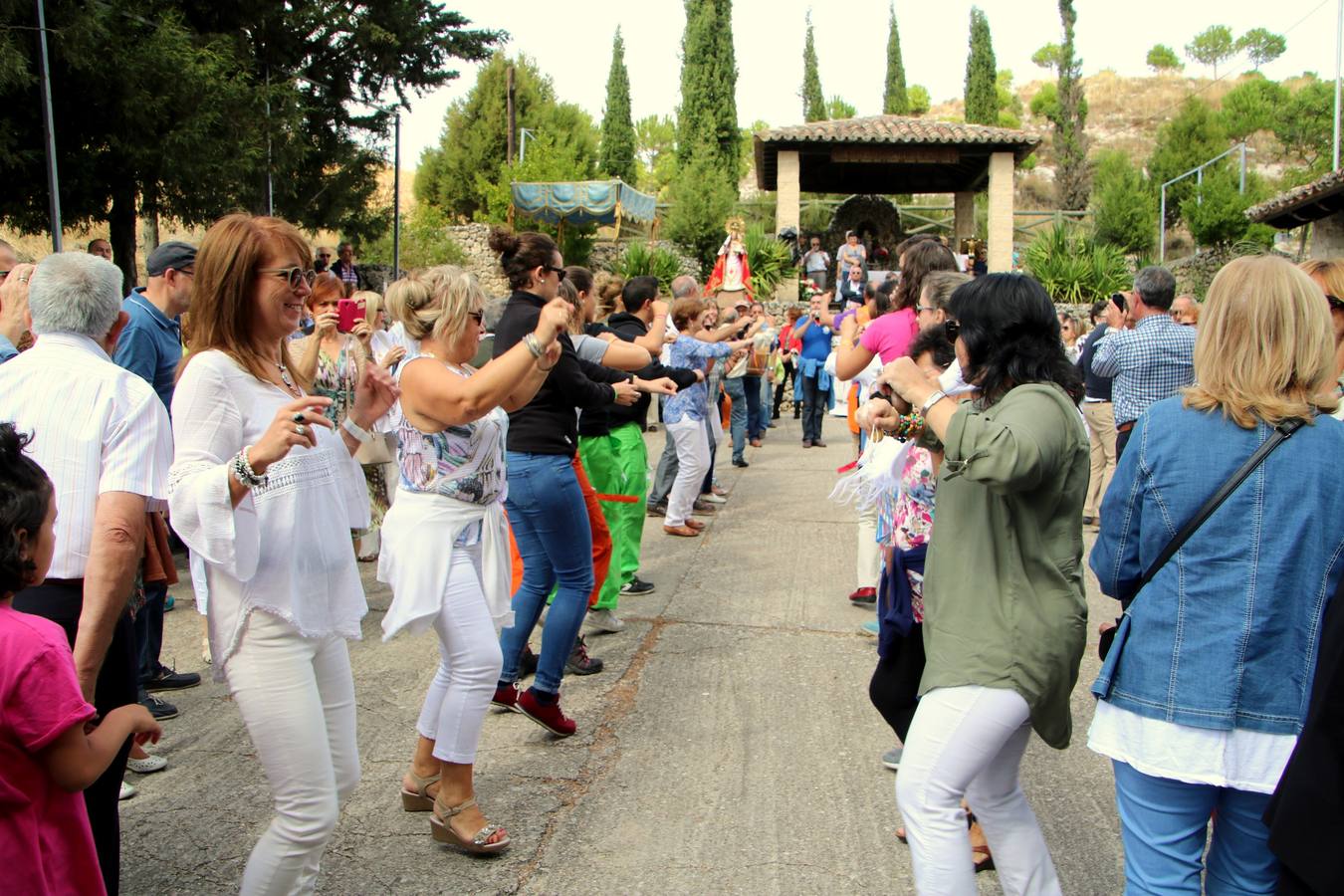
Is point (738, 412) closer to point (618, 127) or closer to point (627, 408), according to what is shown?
point (627, 408)

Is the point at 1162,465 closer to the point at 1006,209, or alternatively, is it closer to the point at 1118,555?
the point at 1118,555

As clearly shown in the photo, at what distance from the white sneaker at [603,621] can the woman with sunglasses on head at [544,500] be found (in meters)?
1.36

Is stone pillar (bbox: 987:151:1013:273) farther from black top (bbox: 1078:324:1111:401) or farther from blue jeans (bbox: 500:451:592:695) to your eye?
blue jeans (bbox: 500:451:592:695)

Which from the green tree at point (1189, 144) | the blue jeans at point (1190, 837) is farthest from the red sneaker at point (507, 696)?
the green tree at point (1189, 144)

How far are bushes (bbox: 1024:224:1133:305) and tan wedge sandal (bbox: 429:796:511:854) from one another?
21.0 meters

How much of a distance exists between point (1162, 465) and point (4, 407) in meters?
2.79

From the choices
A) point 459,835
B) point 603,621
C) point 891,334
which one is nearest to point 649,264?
point 603,621

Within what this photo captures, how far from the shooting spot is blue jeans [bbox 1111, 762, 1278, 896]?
2.34 meters

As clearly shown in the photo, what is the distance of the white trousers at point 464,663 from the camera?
3484mm

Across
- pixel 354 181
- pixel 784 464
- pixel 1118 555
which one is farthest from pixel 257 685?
pixel 354 181

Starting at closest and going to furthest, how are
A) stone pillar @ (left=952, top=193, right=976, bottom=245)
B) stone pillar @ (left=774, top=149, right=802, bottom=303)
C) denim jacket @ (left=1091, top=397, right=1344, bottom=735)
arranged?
denim jacket @ (left=1091, top=397, right=1344, bottom=735)
stone pillar @ (left=774, top=149, right=802, bottom=303)
stone pillar @ (left=952, top=193, right=976, bottom=245)

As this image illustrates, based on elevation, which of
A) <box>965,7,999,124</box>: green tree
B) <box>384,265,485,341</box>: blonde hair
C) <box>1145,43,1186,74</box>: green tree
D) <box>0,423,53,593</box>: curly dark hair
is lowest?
<box>0,423,53,593</box>: curly dark hair

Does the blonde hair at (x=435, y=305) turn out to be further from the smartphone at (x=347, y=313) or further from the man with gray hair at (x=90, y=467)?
the smartphone at (x=347, y=313)

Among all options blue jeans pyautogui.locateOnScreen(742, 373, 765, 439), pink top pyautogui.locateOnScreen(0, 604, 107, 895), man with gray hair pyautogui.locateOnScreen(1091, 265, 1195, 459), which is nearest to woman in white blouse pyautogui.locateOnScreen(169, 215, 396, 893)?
pink top pyautogui.locateOnScreen(0, 604, 107, 895)
